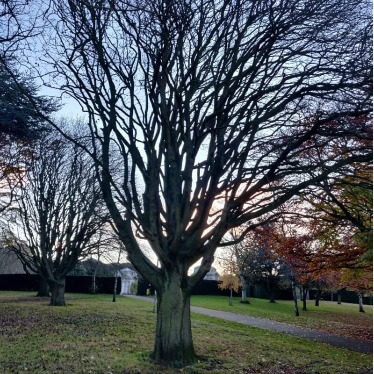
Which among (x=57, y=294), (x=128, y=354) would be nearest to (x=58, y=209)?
(x=57, y=294)

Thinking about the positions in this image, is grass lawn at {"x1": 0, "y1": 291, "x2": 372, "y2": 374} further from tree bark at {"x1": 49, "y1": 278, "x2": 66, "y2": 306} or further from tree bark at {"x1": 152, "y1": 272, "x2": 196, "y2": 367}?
tree bark at {"x1": 49, "y1": 278, "x2": 66, "y2": 306}

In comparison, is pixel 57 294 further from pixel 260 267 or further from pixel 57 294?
pixel 260 267

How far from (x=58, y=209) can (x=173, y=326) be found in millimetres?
17729

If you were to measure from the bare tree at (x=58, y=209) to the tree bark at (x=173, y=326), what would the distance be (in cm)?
1436

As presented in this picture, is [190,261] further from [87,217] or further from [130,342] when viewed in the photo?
[87,217]

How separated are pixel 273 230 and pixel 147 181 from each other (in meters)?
6.79

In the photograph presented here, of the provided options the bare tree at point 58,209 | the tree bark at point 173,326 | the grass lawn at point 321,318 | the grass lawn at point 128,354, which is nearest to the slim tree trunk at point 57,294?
the bare tree at point 58,209

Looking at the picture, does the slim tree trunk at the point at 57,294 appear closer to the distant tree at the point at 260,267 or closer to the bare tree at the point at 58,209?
the bare tree at the point at 58,209

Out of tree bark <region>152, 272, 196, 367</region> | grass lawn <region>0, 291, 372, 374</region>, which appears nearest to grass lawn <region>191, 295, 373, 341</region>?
grass lawn <region>0, 291, 372, 374</region>

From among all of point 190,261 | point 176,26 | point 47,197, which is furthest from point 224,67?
point 47,197

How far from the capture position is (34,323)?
1391 centimetres

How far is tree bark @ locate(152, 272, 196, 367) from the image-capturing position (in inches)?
312

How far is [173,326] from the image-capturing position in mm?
8031

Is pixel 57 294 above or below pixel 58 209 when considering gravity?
below
